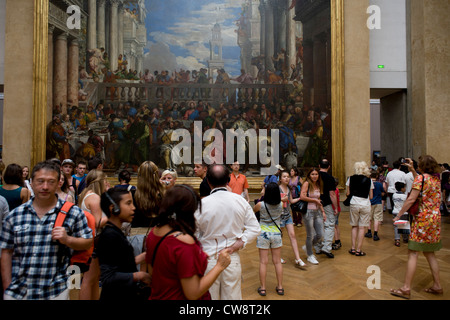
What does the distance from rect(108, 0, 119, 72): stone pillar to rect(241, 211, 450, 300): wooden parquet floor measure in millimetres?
8247

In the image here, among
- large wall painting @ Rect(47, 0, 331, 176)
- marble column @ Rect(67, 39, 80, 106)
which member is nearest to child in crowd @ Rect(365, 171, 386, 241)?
large wall painting @ Rect(47, 0, 331, 176)

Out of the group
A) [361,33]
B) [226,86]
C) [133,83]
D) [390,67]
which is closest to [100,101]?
[133,83]

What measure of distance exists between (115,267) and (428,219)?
3689 millimetres

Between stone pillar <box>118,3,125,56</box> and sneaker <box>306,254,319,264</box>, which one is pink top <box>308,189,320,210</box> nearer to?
sneaker <box>306,254,319,264</box>

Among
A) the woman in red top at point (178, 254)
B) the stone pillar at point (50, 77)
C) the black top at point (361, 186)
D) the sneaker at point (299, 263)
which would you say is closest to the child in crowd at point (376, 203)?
the black top at point (361, 186)

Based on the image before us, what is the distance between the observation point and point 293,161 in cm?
1005

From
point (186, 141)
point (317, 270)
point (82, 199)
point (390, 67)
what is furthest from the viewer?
point (390, 67)

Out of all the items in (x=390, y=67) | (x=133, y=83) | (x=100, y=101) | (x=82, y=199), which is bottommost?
(x=82, y=199)

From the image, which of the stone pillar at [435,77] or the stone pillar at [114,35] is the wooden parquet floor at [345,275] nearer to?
the stone pillar at [435,77]

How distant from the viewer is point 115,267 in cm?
181

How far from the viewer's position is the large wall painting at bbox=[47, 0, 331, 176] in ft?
32.8

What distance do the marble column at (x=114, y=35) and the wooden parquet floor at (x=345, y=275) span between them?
8249 mm
